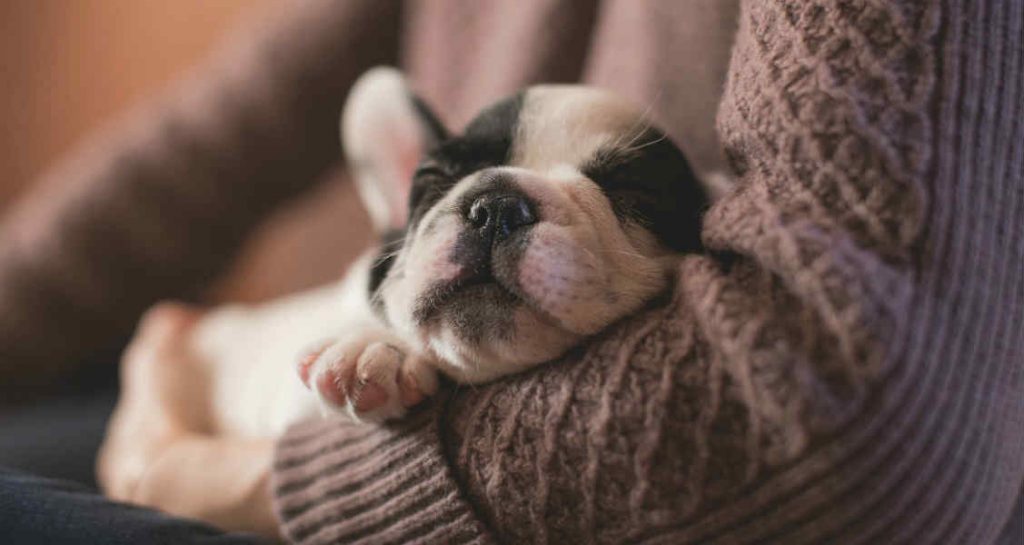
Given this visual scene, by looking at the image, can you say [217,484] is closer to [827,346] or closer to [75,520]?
[75,520]

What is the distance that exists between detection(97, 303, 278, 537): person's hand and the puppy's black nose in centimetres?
37

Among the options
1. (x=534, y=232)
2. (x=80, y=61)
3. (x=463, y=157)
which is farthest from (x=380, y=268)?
(x=80, y=61)

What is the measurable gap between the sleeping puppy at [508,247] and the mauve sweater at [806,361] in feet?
0.09

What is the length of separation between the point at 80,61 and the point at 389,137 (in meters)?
1.57

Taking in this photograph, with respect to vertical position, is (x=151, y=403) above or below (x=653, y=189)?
below

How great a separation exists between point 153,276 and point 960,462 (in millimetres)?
1351

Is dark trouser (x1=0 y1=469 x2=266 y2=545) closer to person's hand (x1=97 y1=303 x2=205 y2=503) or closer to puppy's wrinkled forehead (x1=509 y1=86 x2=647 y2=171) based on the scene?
person's hand (x1=97 y1=303 x2=205 y2=503)

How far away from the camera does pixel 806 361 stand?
0.45 m

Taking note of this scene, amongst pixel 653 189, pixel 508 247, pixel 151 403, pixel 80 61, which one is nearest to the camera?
pixel 508 247

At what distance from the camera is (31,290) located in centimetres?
137

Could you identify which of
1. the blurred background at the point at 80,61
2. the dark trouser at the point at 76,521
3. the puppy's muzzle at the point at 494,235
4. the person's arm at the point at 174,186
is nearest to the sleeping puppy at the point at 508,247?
the puppy's muzzle at the point at 494,235

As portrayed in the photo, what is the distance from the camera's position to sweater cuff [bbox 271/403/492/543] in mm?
567

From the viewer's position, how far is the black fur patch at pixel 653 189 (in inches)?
27.6

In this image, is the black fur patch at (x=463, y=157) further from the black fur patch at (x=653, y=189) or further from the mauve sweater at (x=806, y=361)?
the mauve sweater at (x=806, y=361)
